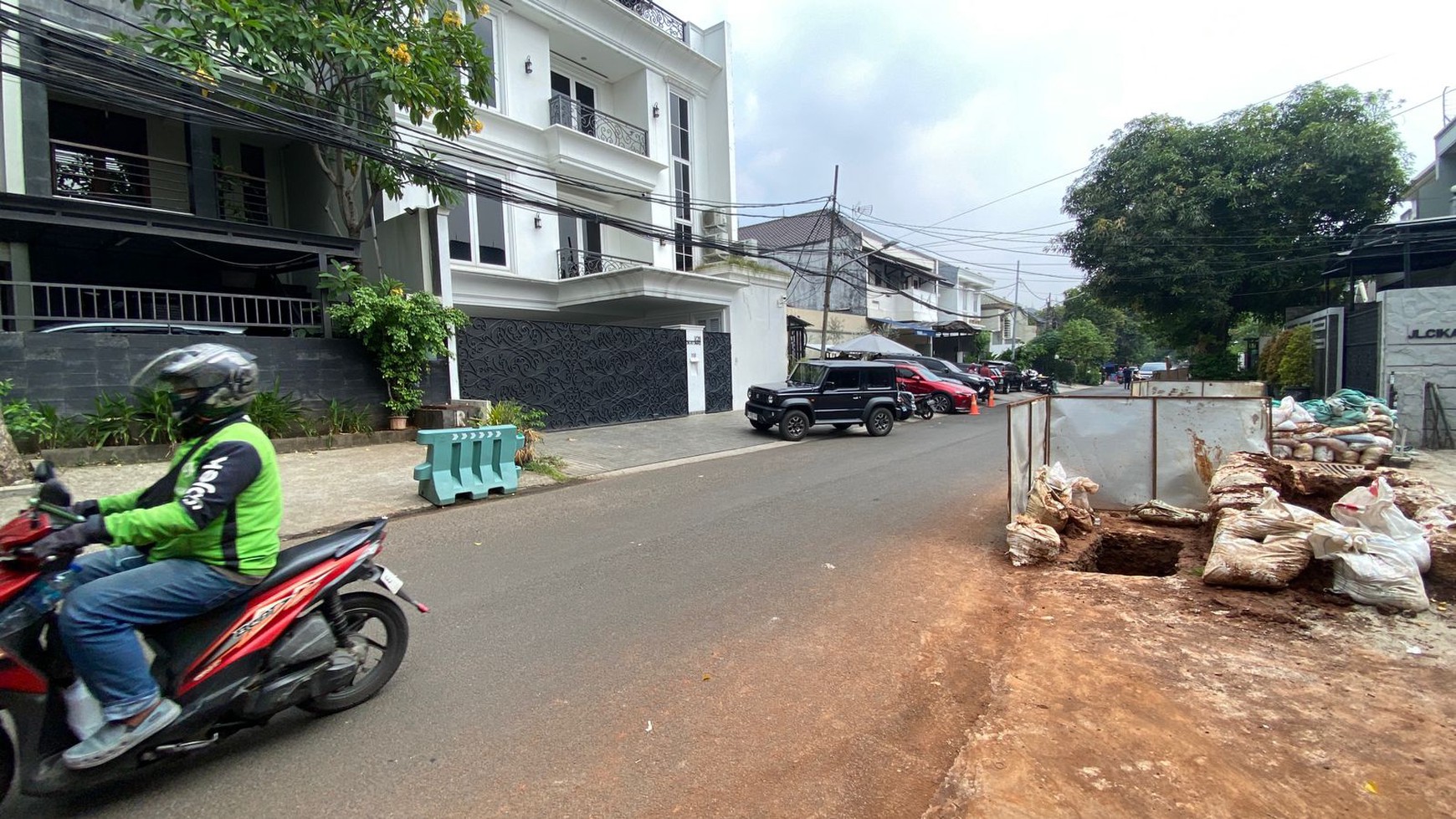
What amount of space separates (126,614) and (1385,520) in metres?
7.22

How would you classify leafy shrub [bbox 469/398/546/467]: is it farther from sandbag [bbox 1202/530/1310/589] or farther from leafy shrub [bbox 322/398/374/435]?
sandbag [bbox 1202/530/1310/589]

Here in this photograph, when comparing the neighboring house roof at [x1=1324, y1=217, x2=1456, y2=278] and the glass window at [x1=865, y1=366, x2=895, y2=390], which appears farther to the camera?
the glass window at [x1=865, y1=366, x2=895, y2=390]

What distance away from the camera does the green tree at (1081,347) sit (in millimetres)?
45562

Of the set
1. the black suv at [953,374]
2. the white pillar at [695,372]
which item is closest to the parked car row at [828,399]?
the white pillar at [695,372]

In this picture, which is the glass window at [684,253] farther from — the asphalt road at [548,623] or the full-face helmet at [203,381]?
the full-face helmet at [203,381]

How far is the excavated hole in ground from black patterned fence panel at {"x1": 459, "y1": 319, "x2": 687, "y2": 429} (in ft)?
37.9

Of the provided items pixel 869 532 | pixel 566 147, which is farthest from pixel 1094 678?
pixel 566 147

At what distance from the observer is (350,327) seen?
12.0 m

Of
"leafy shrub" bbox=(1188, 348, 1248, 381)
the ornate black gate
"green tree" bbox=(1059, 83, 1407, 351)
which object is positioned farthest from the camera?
"leafy shrub" bbox=(1188, 348, 1248, 381)

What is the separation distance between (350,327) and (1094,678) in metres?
12.4

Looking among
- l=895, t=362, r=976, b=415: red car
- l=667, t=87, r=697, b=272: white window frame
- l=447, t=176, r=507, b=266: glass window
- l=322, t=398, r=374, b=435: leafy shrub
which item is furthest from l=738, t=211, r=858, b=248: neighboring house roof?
l=322, t=398, r=374, b=435: leafy shrub

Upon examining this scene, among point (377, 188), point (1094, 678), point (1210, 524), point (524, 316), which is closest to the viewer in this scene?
point (1094, 678)

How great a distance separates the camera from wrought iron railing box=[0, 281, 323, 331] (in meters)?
11.0

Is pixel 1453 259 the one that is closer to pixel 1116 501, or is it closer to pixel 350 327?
pixel 1116 501
